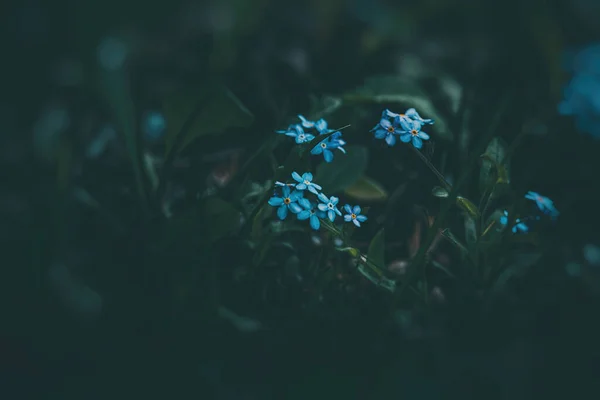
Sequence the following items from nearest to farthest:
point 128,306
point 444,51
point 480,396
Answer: point 480,396 → point 128,306 → point 444,51

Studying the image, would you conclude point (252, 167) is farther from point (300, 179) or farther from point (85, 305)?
point (85, 305)

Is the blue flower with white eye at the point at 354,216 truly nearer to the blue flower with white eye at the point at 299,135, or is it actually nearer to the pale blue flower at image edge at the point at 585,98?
the blue flower with white eye at the point at 299,135

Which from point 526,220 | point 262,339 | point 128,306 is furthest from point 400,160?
point 128,306

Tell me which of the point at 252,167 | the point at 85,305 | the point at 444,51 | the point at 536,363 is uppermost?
the point at 444,51

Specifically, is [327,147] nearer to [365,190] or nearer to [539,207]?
[365,190]

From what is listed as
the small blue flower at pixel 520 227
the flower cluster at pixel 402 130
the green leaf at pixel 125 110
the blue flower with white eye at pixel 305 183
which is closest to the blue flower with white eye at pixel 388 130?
the flower cluster at pixel 402 130

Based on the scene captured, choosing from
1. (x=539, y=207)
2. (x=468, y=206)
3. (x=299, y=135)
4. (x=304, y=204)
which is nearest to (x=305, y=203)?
(x=304, y=204)
